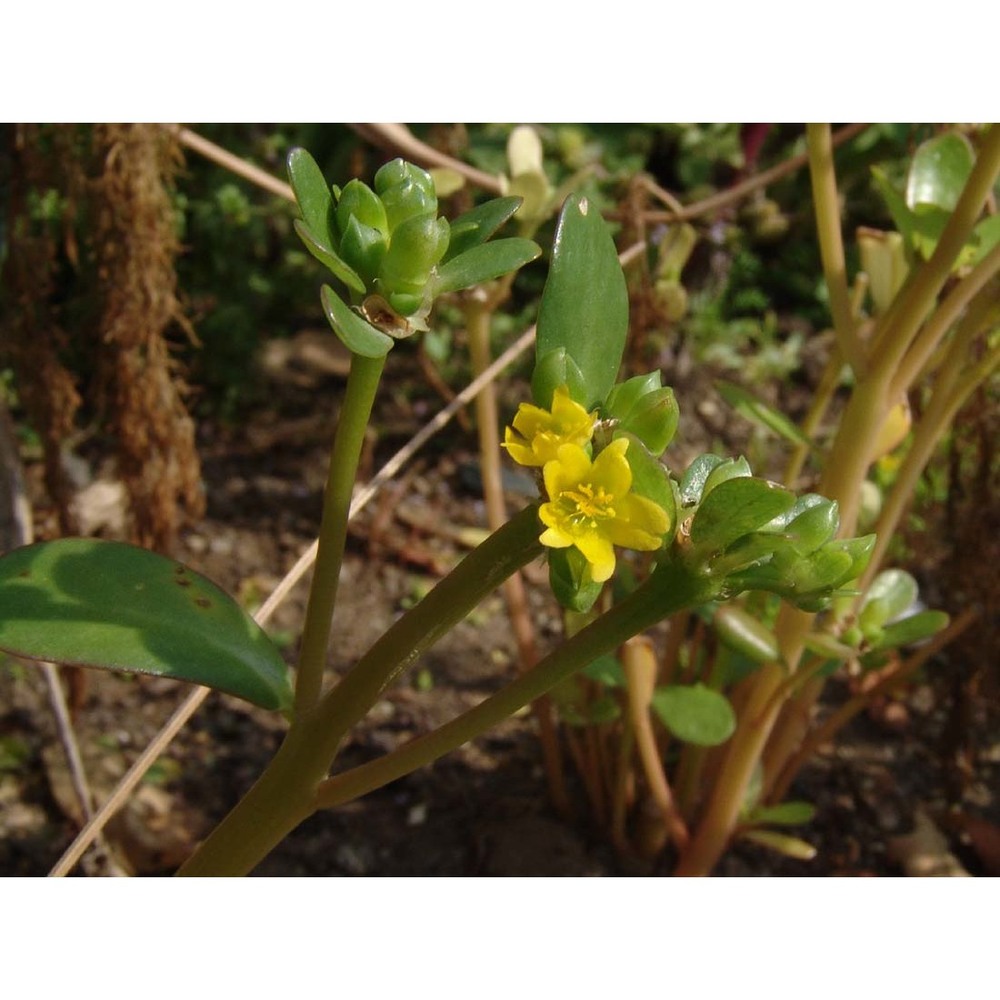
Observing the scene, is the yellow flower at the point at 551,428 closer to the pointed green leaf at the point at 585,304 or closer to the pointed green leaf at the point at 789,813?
the pointed green leaf at the point at 585,304

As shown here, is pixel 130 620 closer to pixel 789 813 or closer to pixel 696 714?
pixel 696 714

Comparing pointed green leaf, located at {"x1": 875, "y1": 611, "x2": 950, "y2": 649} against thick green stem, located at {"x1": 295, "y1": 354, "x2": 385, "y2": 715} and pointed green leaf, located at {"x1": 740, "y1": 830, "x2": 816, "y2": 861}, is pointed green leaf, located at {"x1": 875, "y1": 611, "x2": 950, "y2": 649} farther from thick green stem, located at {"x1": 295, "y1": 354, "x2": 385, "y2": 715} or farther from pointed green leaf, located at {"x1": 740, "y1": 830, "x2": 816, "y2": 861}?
thick green stem, located at {"x1": 295, "y1": 354, "x2": 385, "y2": 715}

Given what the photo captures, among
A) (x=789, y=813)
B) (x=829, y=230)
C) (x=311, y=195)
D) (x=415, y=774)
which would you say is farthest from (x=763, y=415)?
(x=415, y=774)

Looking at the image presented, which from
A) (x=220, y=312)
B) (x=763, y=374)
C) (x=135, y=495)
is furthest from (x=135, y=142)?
(x=763, y=374)

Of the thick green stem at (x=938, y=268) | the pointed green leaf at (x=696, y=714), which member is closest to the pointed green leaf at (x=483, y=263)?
the thick green stem at (x=938, y=268)

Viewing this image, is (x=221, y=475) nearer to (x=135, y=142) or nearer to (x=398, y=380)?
(x=398, y=380)

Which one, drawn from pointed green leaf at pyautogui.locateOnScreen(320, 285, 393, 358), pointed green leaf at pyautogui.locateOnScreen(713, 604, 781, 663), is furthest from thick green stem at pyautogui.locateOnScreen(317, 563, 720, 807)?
pointed green leaf at pyautogui.locateOnScreen(713, 604, 781, 663)
